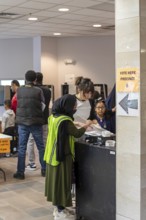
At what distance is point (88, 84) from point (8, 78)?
6604 mm

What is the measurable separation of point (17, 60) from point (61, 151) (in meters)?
7.37

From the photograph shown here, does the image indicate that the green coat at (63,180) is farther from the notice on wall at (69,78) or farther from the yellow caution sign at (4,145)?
the notice on wall at (69,78)

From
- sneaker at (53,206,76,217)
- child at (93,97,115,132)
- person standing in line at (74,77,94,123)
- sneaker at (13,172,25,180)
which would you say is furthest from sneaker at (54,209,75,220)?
sneaker at (13,172,25,180)

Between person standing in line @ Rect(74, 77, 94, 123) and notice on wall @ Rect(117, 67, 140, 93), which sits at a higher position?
notice on wall @ Rect(117, 67, 140, 93)

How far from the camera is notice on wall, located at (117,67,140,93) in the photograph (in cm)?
325

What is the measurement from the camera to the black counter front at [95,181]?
3.53 meters

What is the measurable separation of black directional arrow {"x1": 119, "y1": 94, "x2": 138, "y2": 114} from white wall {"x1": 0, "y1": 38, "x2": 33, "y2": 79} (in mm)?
7591

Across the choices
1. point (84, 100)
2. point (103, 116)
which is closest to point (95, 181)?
A: point (84, 100)

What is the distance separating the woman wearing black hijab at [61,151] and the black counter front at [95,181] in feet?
0.38

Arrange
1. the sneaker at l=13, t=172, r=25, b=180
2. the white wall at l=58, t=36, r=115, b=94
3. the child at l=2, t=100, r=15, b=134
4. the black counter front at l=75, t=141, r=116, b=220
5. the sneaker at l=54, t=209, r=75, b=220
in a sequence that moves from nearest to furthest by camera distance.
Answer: the black counter front at l=75, t=141, r=116, b=220 < the sneaker at l=54, t=209, r=75, b=220 < the sneaker at l=13, t=172, r=25, b=180 < the child at l=2, t=100, r=15, b=134 < the white wall at l=58, t=36, r=115, b=94

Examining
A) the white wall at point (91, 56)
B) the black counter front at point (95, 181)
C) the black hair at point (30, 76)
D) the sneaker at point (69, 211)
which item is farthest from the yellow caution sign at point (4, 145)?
the white wall at point (91, 56)

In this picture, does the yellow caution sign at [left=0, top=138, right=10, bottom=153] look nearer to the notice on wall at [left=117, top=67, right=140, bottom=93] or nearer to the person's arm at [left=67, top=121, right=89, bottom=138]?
the person's arm at [left=67, top=121, right=89, bottom=138]

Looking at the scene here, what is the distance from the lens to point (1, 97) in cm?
955

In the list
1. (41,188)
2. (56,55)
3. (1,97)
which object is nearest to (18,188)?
(41,188)
